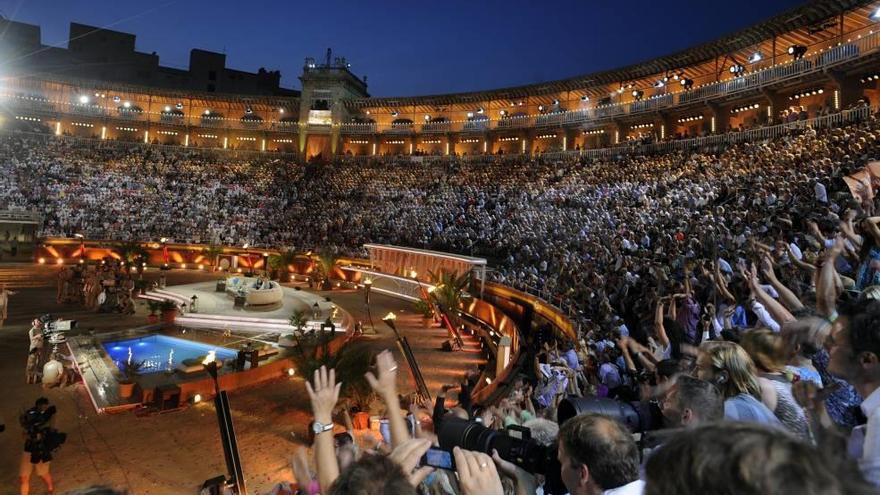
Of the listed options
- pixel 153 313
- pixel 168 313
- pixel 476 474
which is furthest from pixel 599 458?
pixel 153 313

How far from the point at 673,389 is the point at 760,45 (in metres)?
36.1

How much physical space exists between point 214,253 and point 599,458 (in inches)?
1521

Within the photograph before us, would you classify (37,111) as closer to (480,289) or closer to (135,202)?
(135,202)

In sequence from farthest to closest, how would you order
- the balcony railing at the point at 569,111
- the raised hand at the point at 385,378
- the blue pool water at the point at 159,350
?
the balcony railing at the point at 569,111, the blue pool water at the point at 159,350, the raised hand at the point at 385,378

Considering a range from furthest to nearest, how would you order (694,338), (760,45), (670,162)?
(760,45) < (670,162) < (694,338)

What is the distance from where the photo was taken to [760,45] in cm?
3020

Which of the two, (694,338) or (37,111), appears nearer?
(694,338)

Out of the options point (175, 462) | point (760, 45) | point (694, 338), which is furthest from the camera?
point (760, 45)

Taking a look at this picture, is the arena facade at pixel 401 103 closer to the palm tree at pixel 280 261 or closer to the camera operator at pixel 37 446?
the palm tree at pixel 280 261

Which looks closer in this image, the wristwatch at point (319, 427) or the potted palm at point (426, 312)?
the wristwatch at point (319, 427)

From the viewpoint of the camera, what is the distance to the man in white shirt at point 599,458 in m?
2.21

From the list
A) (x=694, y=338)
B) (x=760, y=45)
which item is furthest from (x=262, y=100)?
(x=694, y=338)

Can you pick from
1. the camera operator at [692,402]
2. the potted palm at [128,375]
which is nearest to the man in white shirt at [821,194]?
the camera operator at [692,402]

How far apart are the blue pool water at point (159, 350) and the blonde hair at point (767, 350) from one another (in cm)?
1426
